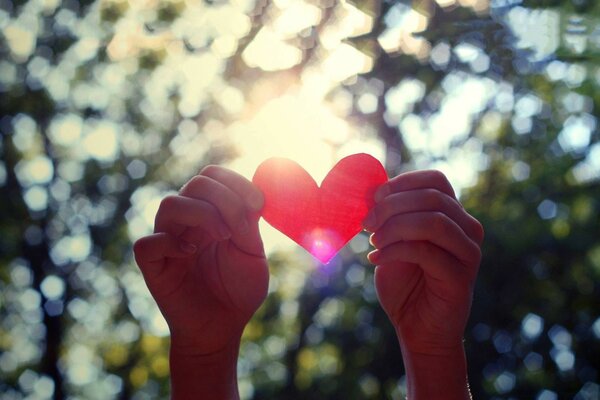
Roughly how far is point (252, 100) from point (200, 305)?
11018mm

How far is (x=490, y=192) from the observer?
43.3 ft

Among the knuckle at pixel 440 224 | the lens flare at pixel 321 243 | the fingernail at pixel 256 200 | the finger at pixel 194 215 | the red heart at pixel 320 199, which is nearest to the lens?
the knuckle at pixel 440 224

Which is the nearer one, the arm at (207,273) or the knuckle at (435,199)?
the knuckle at (435,199)

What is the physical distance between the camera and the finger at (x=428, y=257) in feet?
5.90

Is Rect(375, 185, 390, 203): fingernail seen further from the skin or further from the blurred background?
the blurred background

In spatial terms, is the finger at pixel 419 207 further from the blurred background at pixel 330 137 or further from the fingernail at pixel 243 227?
the blurred background at pixel 330 137

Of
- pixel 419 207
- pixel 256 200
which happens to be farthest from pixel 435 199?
pixel 256 200

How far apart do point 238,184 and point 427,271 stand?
1.86ft

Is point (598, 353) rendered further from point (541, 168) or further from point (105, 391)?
point (105, 391)

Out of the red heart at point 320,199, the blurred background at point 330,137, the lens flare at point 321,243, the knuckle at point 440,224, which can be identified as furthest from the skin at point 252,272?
the blurred background at point 330,137

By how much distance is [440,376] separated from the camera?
6.46ft

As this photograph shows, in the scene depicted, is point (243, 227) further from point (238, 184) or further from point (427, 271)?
point (427, 271)

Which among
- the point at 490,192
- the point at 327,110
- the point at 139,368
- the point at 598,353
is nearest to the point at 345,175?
the point at 327,110

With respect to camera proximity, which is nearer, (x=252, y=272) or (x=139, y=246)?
(x=139, y=246)
